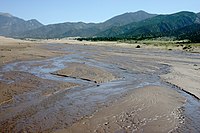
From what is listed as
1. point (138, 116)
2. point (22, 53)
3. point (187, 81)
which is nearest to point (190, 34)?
point (22, 53)

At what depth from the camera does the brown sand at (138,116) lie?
1163 cm

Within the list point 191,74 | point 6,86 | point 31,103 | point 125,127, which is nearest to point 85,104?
point 31,103

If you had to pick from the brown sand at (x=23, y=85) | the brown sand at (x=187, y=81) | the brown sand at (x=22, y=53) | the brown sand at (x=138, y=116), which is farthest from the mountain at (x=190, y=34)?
the brown sand at (x=138, y=116)

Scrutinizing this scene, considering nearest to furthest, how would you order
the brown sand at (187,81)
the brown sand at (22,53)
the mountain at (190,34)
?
the brown sand at (187,81), the brown sand at (22,53), the mountain at (190,34)

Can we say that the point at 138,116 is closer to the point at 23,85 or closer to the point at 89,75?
the point at 23,85

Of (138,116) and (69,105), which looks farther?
(69,105)

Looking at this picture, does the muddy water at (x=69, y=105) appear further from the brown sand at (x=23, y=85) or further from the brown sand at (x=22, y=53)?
the brown sand at (x=22, y=53)

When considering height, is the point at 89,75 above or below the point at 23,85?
below

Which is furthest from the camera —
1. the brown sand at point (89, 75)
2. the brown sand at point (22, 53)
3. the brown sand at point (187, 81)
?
the brown sand at point (22, 53)

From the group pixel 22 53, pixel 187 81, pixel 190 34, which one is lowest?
pixel 190 34

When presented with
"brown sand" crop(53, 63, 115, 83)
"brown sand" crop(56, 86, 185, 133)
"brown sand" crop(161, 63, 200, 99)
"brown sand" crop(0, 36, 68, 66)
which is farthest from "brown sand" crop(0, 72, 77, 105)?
"brown sand" crop(0, 36, 68, 66)

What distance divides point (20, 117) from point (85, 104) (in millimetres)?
3816

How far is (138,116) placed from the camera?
13.2m

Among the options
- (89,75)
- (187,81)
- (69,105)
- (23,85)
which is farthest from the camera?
(89,75)
